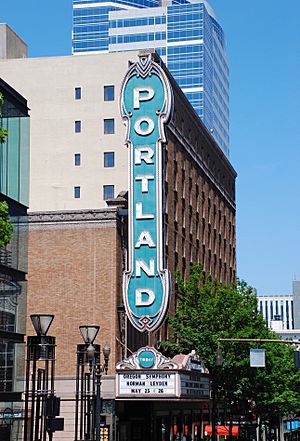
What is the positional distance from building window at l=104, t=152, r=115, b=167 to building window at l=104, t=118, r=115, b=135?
189cm

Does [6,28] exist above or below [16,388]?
above

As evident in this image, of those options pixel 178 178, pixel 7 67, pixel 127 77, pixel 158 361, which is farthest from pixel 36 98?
pixel 158 361

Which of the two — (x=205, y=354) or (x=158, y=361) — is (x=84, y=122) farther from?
(x=158, y=361)

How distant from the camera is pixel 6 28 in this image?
84.8m

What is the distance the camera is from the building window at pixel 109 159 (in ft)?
261

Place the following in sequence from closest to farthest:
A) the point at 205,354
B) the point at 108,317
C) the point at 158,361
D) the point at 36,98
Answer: the point at 158,361
the point at 108,317
the point at 205,354
the point at 36,98

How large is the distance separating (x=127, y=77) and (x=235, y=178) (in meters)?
53.3

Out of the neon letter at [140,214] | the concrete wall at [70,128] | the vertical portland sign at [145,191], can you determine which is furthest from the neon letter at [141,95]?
the concrete wall at [70,128]

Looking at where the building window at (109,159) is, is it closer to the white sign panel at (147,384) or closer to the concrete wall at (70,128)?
the concrete wall at (70,128)

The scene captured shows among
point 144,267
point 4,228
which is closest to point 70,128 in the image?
point 144,267

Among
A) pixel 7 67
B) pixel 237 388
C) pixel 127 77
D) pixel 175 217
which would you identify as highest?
pixel 7 67

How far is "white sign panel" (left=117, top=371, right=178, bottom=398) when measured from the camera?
55500mm

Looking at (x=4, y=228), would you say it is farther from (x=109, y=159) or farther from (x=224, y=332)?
(x=109, y=159)

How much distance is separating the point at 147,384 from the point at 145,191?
42.6 feet
